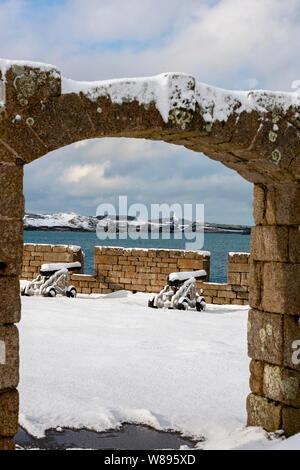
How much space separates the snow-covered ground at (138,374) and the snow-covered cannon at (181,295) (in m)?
0.77

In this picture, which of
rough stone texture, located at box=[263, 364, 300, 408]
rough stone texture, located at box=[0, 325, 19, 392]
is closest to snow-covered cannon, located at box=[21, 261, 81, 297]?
rough stone texture, located at box=[263, 364, 300, 408]

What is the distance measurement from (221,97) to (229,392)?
3.71m

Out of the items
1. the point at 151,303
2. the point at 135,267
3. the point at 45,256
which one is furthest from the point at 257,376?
the point at 45,256

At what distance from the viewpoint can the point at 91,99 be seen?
A: 12.7 feet

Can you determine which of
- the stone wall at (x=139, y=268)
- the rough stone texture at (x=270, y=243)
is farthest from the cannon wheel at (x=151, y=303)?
the rough stone texture at (x=270, y=243)

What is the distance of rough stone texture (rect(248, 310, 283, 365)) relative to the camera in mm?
4844

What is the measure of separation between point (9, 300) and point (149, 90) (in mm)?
1954

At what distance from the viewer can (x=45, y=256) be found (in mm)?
15430

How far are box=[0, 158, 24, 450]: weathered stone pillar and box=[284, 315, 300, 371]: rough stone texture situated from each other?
248 cm

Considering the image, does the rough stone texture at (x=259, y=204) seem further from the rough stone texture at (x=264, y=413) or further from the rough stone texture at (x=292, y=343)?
the rough stone texture at (x=264, y=413)

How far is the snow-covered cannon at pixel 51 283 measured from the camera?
530 inches

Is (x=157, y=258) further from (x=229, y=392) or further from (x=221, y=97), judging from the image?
(x=221, y=97)

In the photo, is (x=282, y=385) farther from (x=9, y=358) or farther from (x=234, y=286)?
(x=234, y=286)

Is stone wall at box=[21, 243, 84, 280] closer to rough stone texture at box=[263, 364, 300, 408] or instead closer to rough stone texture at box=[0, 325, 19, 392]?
rough stone texture at box=[263, 364, 300, 408]
